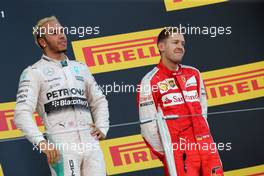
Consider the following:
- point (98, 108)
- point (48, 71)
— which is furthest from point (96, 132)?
point (48, 71)

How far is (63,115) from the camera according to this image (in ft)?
10.5

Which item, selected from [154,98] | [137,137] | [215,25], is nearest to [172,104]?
[154,98]

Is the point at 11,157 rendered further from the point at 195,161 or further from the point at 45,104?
the point at 195,161

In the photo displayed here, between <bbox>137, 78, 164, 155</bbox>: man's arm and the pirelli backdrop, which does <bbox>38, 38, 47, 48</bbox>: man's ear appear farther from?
<bbox>137, 78, 164, 155</bbox>: man's arm

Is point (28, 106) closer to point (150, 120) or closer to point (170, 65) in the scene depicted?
point (150, 120)

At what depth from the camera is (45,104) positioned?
10.6 feet

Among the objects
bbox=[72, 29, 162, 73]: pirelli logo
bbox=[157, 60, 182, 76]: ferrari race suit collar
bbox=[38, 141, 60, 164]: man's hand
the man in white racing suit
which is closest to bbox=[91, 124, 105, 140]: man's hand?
the man in white racing suit

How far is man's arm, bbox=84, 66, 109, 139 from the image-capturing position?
3285 millimetres

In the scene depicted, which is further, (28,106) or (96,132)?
(96,132)

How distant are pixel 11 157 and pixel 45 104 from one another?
703mm

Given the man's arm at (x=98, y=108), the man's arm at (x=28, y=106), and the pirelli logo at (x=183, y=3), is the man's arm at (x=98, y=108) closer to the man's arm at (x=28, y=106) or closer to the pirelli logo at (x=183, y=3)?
the man's arm at (x=28, y=106)

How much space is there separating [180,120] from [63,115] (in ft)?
2.26

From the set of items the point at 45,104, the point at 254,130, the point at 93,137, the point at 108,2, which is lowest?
the point at 254,130

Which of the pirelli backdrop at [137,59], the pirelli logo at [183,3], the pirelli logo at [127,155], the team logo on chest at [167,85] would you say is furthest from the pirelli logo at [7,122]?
the pirelli logo at [183,3]
